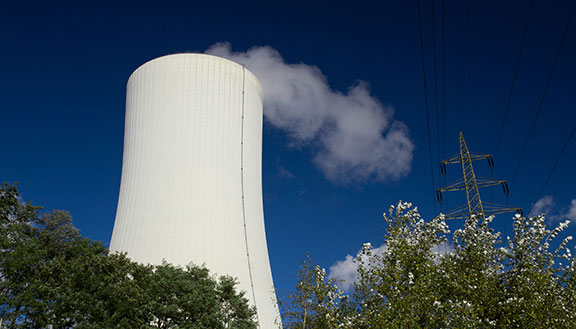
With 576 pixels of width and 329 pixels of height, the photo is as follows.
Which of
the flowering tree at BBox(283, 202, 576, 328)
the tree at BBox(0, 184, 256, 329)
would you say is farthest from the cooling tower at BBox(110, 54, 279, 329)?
the flowering tree at BBox(283, 202, 576, 328)

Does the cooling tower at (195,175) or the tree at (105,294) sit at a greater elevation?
the cooling tower at (195,175)

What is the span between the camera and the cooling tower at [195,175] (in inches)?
616

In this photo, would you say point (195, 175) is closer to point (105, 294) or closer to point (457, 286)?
point (105, 294)

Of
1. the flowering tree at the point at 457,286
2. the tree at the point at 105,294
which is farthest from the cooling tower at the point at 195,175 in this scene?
the flowering tree at the point at 457,286

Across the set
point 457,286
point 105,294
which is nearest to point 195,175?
point 105,294

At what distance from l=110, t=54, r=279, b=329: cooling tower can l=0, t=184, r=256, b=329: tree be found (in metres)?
2.00

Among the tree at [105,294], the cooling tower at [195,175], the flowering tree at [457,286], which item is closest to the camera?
the flowering tree at [457,286]

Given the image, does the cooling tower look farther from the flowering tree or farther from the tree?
the flowering tree

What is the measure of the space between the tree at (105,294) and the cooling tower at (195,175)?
2.00 metres

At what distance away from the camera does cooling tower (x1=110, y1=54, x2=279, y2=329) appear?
616 inches

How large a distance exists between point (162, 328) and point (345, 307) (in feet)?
18.0

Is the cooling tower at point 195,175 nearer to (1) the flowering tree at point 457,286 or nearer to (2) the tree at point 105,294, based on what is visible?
(2) the tree at point 105,294

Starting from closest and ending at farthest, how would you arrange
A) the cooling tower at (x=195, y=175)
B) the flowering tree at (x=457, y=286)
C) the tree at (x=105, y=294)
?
the flowering tree at (x=457, y=286) → the tree at (x=105, y=294) → the cooling tower at (x=195, y=175)

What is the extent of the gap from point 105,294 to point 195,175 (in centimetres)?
494
